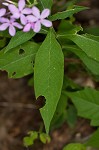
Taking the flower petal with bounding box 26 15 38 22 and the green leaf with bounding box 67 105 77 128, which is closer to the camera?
the flower petal with bounding box 26 15 38 22

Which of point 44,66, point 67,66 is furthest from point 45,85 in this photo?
point 67,66

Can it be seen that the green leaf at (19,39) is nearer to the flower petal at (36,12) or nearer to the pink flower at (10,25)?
the pink flower at (10,25)

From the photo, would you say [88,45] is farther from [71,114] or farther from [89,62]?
[71,114]

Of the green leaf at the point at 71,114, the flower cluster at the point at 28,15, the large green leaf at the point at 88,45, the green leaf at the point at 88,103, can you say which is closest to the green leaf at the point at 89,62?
the large green leaf at the point at 88,45

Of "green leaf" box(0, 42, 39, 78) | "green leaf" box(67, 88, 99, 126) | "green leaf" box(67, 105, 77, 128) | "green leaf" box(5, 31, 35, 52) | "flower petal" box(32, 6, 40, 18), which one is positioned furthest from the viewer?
"green leaf" box(67, 105, 77, 128)

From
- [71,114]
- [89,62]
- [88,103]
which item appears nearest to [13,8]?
[89,62]

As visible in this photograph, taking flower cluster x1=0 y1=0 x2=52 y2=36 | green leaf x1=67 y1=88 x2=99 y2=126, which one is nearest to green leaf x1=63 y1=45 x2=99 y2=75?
green leaf x1=67 y1=88 x2=99 y2=126

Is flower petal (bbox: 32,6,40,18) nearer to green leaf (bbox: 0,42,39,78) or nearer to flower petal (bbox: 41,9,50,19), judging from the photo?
flower petal (bbox: 41,9,50,19)
